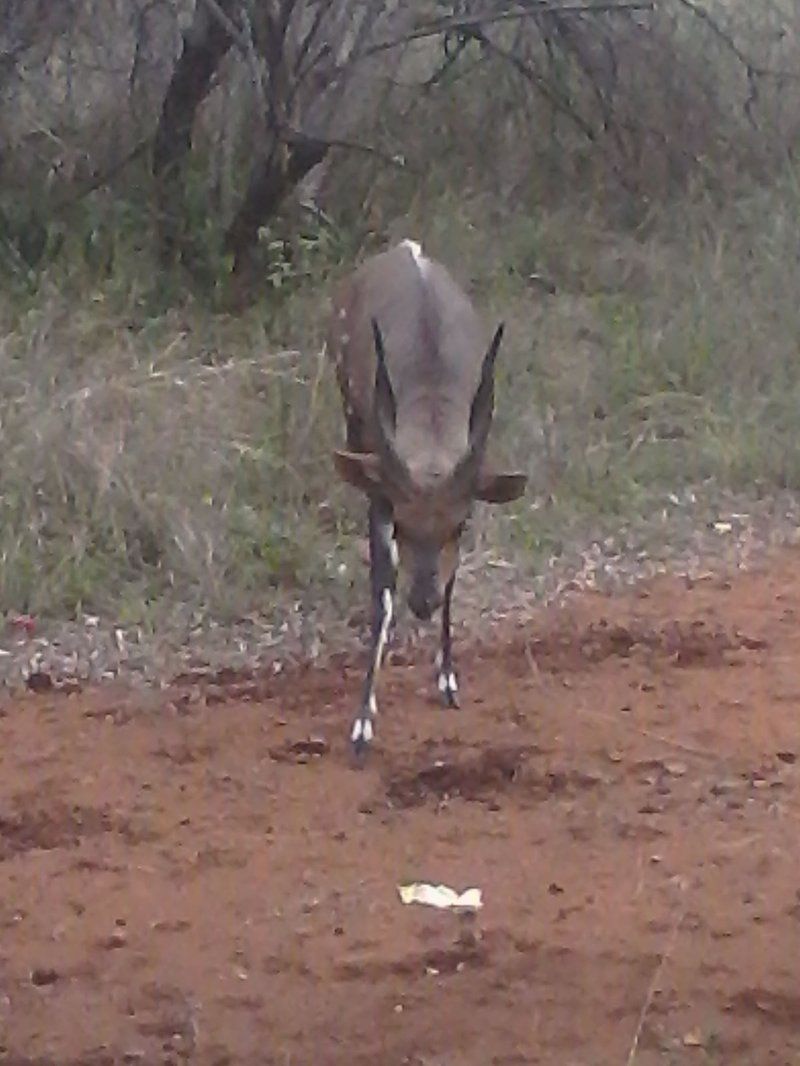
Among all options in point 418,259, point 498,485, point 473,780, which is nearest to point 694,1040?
point 473,780

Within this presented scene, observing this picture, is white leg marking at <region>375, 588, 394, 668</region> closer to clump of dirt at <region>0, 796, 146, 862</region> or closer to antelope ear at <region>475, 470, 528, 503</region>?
antelope ear at <region>475, 470, 528, 503</region>

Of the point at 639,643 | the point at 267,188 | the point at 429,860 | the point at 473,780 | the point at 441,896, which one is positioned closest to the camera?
the point at 441,896

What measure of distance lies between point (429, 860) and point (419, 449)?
126cm

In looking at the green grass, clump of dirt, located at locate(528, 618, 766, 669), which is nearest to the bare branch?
the green grass

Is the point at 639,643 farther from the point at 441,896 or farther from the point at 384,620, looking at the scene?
the point at 441,896

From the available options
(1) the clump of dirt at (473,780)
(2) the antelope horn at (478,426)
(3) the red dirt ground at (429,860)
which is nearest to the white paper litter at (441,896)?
(3) the red dirt ground at (429,860)

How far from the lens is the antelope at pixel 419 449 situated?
5613 millimetres

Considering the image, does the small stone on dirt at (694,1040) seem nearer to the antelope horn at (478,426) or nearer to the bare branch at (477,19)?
the antelope horn at (478,426)

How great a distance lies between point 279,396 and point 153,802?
3.07 m

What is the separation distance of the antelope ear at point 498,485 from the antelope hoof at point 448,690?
656mm

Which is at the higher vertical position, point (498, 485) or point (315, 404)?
point (498, 485)

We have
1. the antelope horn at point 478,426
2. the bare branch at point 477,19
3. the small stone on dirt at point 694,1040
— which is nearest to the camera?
the small stone on dirt at point 694,1040

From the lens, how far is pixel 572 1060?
4.08 metres

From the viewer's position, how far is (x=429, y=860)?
5023 mm
